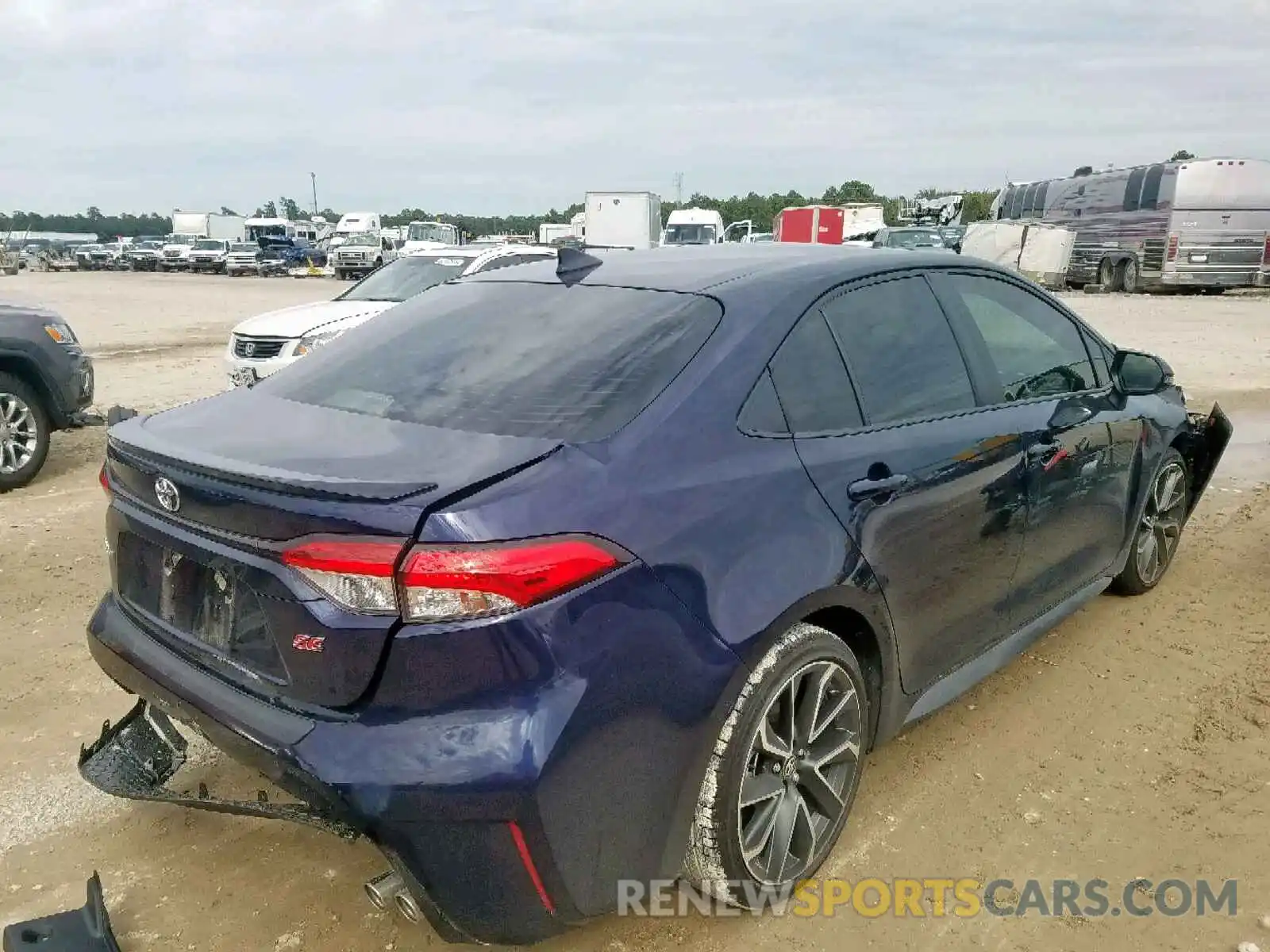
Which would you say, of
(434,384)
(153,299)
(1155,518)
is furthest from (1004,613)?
(153,299)

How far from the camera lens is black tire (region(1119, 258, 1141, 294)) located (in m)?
25.8

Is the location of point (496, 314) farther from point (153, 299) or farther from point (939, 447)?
point (153, 299)

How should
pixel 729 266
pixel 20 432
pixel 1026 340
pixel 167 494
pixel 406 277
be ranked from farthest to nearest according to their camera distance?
pixel 406 277, pixel 20 432, pixel 1026 340, pixel 729 266, pixel 167 494

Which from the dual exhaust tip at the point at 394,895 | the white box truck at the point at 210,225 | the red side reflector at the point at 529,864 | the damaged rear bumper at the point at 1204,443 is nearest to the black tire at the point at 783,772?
the red side reflector at the point at 529,864

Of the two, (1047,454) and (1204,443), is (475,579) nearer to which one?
(1047,454)

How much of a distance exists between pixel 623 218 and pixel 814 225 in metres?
6.01

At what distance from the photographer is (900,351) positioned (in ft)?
10.1

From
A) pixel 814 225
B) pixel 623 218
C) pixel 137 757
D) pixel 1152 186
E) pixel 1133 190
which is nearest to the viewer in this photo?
pixel 137 757

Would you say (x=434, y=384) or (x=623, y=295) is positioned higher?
(x=623, y=295)

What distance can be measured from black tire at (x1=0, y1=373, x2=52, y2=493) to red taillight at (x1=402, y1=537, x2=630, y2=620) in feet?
20.0

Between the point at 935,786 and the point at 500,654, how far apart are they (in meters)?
1.86

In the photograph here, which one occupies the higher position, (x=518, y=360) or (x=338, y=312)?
(x=518, y=360)

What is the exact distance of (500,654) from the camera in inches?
78.0

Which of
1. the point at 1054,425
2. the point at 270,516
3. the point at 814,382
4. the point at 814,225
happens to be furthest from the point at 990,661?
the point at 814,225
